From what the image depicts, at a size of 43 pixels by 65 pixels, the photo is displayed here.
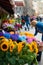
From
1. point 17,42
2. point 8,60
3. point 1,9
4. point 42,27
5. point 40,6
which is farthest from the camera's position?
point 40,6

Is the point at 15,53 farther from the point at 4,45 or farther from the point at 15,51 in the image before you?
the point at 4,45

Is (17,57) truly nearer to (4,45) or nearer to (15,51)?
(15,51)

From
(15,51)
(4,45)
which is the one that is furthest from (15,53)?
(4,45)

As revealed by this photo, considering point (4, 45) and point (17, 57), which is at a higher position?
point (4, 45)

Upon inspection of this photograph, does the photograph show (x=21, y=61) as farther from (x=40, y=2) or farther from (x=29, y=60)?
(x=40, y=2)

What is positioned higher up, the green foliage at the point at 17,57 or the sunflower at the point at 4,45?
the sunflower at the point at 4,45

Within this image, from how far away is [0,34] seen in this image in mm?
→ 2631

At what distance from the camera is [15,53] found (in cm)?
240

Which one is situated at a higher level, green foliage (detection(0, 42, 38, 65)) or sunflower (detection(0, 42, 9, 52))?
sunflower (detection(0, 42, 9, 52))

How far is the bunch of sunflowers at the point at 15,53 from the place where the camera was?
7.73ft

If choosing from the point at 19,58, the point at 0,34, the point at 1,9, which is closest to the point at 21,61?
the point at 19,58

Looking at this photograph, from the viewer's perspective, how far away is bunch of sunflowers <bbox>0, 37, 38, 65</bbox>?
2.36m

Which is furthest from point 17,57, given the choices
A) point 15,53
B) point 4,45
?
point 4,45

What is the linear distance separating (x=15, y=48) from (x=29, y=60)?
21 centimetres
